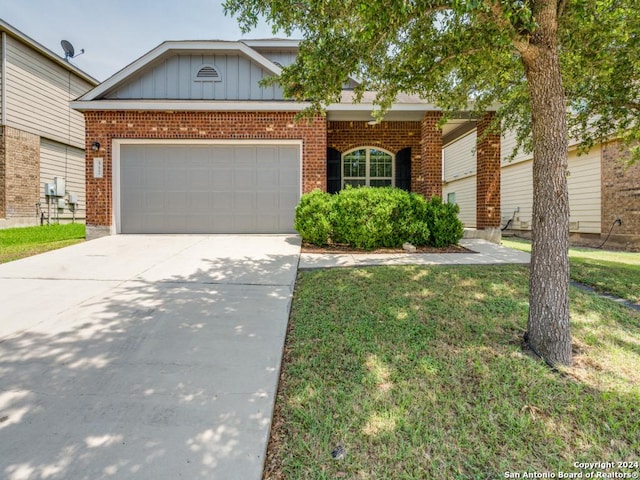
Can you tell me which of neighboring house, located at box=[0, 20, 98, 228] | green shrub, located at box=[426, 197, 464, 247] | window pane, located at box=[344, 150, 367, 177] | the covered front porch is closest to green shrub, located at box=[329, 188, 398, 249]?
green shrub, located at box=[426, 197, 464, 247]

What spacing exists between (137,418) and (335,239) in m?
5.69

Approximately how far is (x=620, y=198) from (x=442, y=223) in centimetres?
652

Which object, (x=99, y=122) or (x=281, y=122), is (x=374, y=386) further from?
(x=99, y=122)

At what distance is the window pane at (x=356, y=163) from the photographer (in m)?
10.5

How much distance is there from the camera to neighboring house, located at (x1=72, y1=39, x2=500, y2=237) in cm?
848

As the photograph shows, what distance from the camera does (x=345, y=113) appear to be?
9055 millimetres

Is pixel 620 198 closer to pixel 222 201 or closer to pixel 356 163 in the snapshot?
pixel 356 163

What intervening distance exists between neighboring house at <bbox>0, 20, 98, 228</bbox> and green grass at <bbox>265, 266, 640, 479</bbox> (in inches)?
527

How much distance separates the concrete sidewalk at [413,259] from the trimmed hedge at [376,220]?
0.58 metres

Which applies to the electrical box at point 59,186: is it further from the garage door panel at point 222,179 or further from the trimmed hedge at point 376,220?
the trimmed hedge at point 376,220

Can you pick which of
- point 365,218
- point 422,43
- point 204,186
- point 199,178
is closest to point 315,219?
point 365,218

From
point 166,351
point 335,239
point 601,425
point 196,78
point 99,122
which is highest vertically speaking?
point 196,78

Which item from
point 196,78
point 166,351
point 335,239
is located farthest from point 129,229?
point 166,351

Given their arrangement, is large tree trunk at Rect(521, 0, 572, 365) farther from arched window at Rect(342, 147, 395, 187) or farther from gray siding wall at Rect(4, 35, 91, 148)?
gray siding wall at Rect(4, 35, 91, 148)
